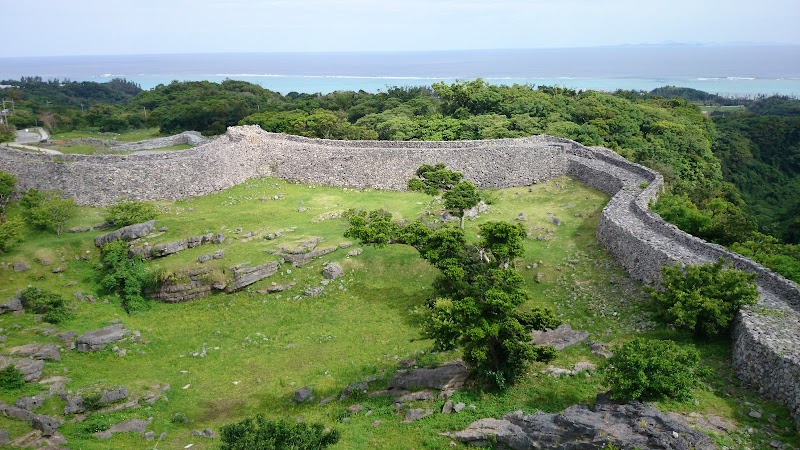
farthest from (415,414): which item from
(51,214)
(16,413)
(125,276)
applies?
(51,214)

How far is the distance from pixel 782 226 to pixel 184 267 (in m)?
33.5

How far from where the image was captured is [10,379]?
1526 cm

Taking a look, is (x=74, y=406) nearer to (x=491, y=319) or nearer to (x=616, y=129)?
(x=491, y=319)

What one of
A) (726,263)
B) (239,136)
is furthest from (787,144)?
(239,136)

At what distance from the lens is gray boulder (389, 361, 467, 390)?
14.3 meters

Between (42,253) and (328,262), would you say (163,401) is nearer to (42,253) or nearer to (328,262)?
(328,262)

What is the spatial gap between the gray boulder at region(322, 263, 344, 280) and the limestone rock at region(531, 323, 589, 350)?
8502 mm

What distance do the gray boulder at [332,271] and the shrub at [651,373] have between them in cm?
1193

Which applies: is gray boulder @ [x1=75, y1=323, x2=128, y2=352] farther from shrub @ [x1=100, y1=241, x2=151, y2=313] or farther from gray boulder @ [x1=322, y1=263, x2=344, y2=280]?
gray boulder @ [x1=322, y1=263, x2=344, y2=280]

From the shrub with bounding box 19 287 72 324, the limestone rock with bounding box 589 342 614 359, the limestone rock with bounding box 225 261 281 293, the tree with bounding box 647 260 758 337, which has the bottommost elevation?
the shrub with bounding box 19 287 72 324

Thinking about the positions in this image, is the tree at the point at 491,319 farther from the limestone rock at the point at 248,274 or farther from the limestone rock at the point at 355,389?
the limestone rock at the point at 248,274

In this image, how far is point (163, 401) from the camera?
1520 cm

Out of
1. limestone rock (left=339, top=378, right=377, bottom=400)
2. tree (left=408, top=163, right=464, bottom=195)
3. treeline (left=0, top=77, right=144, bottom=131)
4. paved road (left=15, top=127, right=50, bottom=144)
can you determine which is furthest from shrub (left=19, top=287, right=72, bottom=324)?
treeline (left=0, top=77, right=144, bottom=131)

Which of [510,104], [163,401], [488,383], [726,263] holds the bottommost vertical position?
[163,401]
